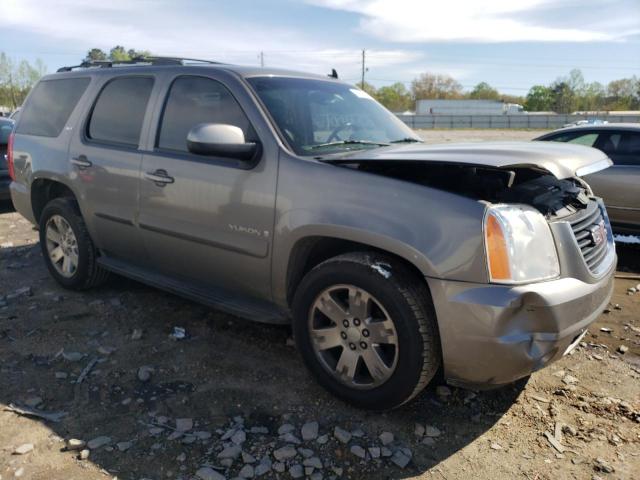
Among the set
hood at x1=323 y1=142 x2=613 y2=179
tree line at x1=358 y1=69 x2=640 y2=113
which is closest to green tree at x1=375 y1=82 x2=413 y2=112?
tree line at x1=358 y1=69 x2=640 y2=113

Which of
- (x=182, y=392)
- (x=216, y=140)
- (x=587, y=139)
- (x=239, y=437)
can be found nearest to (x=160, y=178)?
(x=216, y=140)

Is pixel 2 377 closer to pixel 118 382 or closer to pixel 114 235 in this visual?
pixel 118 382

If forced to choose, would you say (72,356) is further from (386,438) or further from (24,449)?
(386,438)

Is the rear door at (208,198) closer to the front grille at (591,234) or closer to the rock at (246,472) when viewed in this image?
the rock at (246,472)

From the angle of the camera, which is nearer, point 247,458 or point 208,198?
point 247,458

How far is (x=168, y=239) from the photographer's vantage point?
370cm

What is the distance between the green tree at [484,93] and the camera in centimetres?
12619

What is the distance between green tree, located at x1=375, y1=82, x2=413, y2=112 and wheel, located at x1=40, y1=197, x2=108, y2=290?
10413 centimetres

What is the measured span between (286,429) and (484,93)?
136693 millimetres

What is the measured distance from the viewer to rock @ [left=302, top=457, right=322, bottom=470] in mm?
2505

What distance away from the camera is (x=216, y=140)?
2.99 meters

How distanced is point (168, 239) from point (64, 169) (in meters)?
1.44

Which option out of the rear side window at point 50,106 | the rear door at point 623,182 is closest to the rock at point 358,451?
the rear side window at point 50,106

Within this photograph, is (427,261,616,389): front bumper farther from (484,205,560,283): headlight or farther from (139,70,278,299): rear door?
(139,70,278,299): rear door
